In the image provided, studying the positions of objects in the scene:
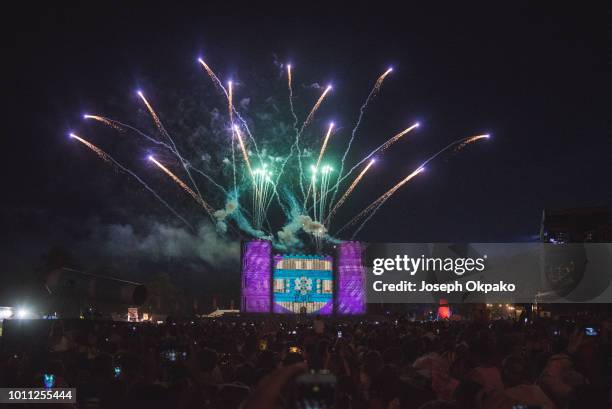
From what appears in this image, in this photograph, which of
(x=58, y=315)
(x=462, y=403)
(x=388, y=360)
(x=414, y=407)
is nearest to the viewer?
(x=462, y=403)

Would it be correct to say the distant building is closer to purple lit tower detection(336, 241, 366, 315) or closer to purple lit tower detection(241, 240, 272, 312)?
purple lit tower detection(336, 241, 366, 315)

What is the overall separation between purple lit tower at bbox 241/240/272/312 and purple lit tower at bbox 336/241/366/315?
5982 mm

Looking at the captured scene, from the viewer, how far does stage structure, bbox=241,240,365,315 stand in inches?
1753

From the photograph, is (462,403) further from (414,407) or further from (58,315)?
(58,315)

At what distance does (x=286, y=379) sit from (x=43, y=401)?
15.6 feet

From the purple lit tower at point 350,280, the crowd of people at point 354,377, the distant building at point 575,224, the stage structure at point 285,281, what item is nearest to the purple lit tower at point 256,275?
the stage structure at point 285,281

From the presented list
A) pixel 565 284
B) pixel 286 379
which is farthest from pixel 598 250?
pixel 286 379

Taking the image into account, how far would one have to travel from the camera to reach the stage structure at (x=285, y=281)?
44531 millimetres

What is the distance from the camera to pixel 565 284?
48.0 metres

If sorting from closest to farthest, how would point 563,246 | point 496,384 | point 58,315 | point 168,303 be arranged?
point 496,384
point 58,315
point 563,246
point 168,303

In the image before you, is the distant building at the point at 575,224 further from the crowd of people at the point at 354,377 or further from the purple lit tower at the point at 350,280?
the crowd of people at the point at 354,377

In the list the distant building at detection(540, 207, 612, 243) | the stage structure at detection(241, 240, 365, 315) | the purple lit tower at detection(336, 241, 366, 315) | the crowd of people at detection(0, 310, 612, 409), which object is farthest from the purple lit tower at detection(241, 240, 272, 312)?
the crowd of people at detection(0, 310, 612, 409)

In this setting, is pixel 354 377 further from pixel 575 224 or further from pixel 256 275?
pixel 575 224

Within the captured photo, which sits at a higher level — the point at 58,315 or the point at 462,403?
the point at 58,315
